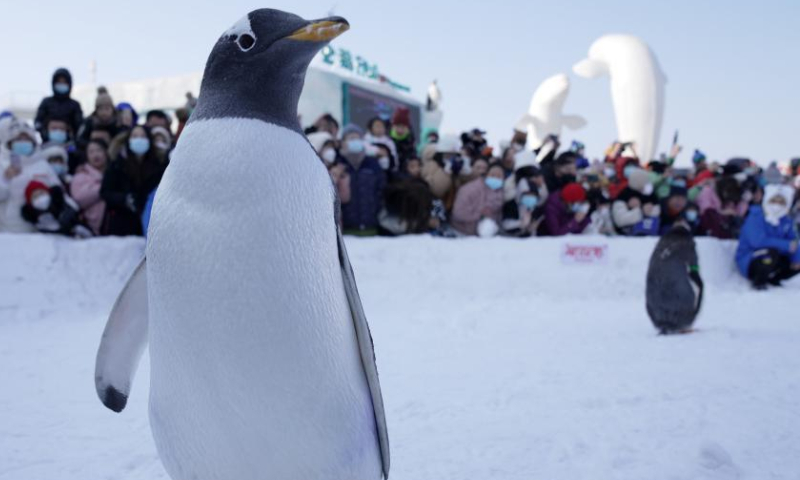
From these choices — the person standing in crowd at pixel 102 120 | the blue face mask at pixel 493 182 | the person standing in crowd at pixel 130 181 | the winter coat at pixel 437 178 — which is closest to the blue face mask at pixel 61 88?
the person standing in crowd at pixel 102 120

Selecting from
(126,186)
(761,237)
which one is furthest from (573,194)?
(126,186)

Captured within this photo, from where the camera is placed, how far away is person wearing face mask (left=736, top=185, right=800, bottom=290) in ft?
16.8

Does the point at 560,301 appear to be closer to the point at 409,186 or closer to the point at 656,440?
the point at 409,186

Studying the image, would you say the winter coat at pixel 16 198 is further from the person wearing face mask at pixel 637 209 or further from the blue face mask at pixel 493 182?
the person wearing face mask at pixel 637 209

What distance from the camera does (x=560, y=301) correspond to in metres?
4.38

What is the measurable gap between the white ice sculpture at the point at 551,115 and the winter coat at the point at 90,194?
421 inches

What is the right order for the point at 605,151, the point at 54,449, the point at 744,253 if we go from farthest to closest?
the point at 605,151 → the point at 744,253 → the point at 54,449

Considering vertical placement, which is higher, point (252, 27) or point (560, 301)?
point (252, 27)

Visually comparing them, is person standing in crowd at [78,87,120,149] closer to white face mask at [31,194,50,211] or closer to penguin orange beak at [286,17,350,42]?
white face mask at [31,194,50,211]

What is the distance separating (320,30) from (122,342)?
750 millimetres

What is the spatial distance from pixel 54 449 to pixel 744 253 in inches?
225

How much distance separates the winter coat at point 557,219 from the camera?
5.40m

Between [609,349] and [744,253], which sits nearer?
[609,349]

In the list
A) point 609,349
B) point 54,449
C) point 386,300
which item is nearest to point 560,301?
point 386,300
